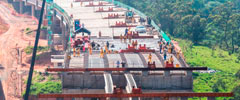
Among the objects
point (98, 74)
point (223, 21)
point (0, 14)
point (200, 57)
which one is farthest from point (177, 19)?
point (98, 74)

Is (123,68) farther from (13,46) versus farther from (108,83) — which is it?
(13,46)

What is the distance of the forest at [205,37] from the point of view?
358ft

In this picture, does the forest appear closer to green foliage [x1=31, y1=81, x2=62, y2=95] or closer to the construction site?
the construction site

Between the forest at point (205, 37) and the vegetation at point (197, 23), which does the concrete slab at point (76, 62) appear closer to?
the forest at point (205, 37)

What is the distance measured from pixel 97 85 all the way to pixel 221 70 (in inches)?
2155

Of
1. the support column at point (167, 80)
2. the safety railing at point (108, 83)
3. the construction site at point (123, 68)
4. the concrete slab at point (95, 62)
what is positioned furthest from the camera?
the concrete slab at point (95, 62)

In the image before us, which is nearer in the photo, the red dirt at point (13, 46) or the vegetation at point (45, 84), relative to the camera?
the vegetation at point (45, 84)

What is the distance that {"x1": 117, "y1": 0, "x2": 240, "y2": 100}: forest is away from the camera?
109194 mm

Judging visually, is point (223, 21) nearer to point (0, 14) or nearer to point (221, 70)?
point (221, 70)

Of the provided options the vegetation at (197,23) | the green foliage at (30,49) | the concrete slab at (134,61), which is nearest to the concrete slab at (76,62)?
the concrete slab at (134,61)

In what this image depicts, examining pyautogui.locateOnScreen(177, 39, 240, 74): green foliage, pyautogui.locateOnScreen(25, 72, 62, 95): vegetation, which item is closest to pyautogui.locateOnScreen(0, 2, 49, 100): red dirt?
pyautogui.locateOnScreen(25, 72, 62, 95): vegetation

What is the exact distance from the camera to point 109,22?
125 m

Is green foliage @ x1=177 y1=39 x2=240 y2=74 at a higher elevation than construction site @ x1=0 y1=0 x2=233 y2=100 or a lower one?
lower

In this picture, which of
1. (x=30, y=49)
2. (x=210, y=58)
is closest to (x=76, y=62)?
(x=210, y=58)
